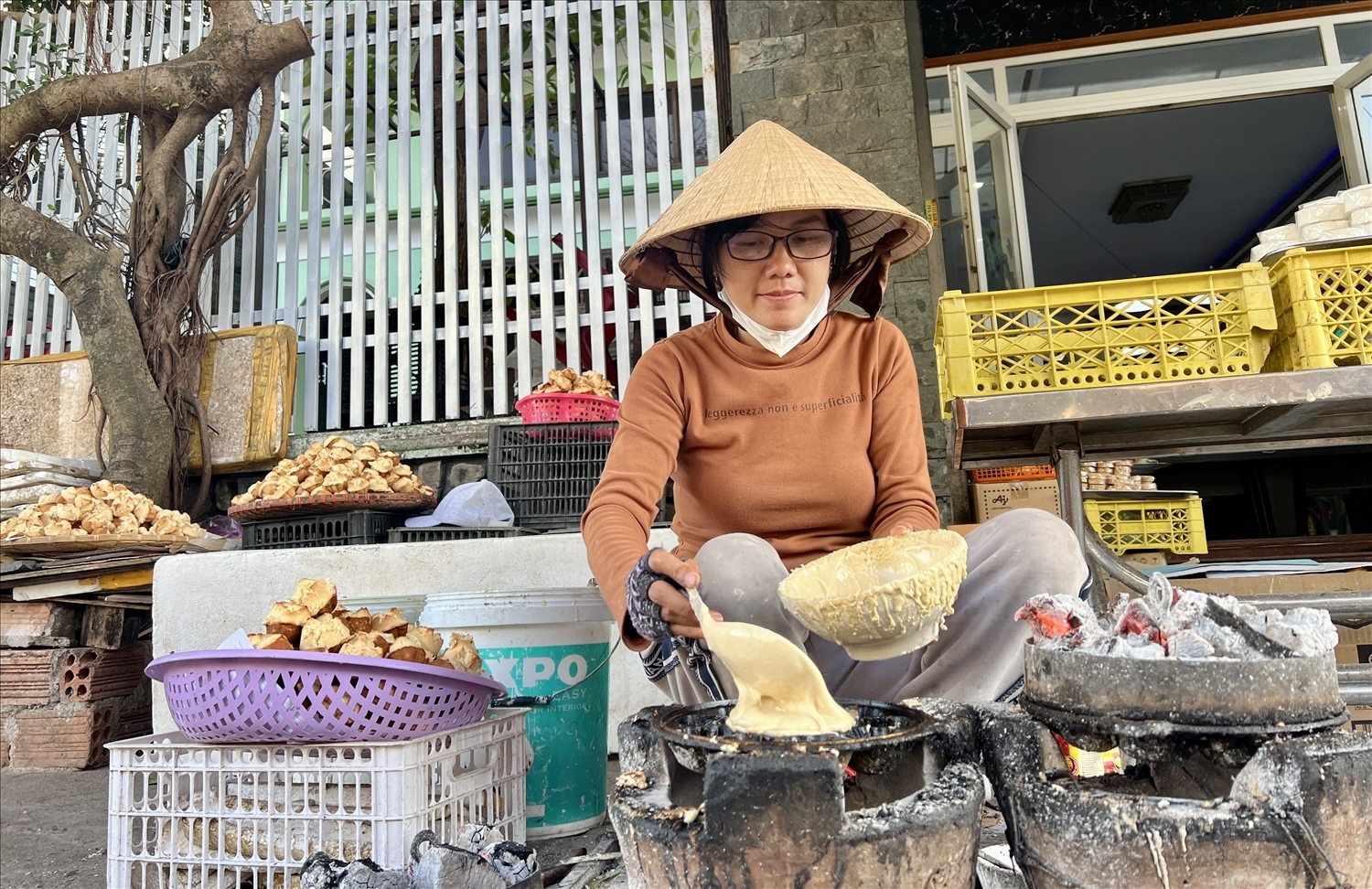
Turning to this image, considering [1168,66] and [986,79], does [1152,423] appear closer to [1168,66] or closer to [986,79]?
[986,79]

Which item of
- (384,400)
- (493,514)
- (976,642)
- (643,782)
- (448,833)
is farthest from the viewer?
(384,400)

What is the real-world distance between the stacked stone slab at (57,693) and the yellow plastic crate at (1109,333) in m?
3.86

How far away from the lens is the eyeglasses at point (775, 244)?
189 centimetres

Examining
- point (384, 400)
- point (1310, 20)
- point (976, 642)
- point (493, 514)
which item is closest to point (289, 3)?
point (384, 400)

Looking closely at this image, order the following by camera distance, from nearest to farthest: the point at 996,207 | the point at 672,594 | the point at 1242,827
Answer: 1. the point at 1242,827
2. the point at 672,594
3. the point at 996,207

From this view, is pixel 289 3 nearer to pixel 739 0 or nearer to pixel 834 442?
pixel 739 0

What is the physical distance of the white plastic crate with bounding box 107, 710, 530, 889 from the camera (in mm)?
1687

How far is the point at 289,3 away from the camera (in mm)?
5414

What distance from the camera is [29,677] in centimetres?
377

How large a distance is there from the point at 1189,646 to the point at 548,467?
2.89 meters

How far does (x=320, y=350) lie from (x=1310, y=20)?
6.08m

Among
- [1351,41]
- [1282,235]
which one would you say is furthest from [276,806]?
[1351,41]

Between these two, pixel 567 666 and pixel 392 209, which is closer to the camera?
pixel 567 666

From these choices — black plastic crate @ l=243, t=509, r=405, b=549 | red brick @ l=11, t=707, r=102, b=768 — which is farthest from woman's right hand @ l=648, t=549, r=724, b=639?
red brick @ l=11, t=707, r=102, b=768
